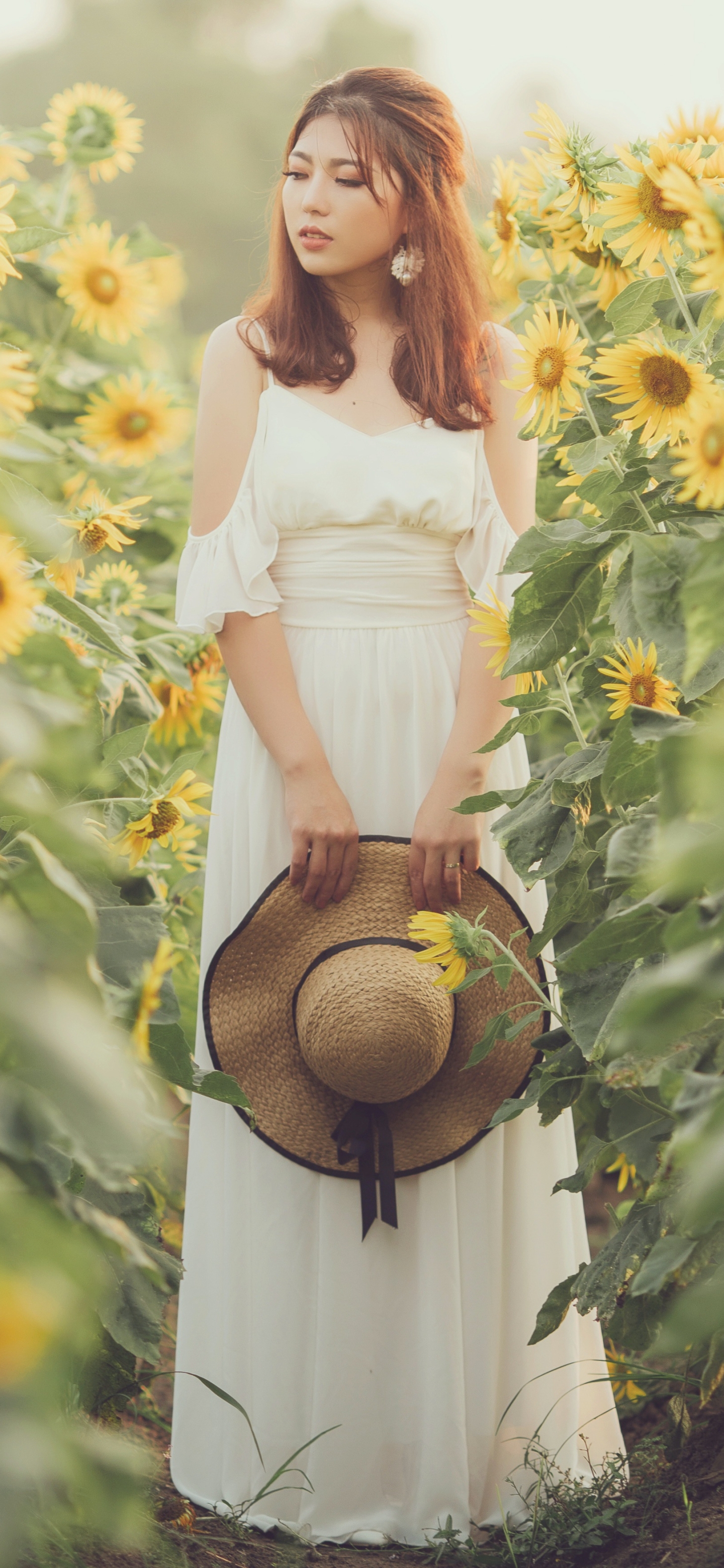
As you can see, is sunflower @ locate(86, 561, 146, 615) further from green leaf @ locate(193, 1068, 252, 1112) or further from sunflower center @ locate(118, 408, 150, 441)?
green leaf @ locate(193, 1068, 252, 1112)

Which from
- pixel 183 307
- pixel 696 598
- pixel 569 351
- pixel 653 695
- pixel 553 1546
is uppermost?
pixel 183 307

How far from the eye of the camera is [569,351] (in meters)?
1.09

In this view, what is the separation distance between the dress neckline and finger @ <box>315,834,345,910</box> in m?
0.44

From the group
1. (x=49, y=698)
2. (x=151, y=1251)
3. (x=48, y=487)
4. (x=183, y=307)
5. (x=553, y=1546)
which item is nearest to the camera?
(x=49, y=698)

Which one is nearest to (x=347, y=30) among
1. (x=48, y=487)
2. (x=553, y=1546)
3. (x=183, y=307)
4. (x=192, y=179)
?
(x=192, y=179)

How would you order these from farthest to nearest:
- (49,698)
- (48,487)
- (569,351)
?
(48,487) < (569,351) < (49,698)

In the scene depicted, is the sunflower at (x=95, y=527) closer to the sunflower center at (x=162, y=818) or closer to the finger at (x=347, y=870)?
the sunflower center at (x=162, y=818)

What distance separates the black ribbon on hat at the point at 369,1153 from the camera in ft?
4.49

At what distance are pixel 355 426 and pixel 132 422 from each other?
0.50 m

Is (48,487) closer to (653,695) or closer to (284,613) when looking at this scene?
(284,613)

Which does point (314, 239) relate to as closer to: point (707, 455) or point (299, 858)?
point (299, 858)

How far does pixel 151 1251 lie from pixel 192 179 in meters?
13.9

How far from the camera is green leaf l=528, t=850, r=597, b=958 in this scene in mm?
1088

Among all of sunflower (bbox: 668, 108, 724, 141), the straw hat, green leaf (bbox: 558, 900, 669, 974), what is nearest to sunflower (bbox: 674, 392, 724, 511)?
green leaf (bbox: 558, 900, 669, 974)
